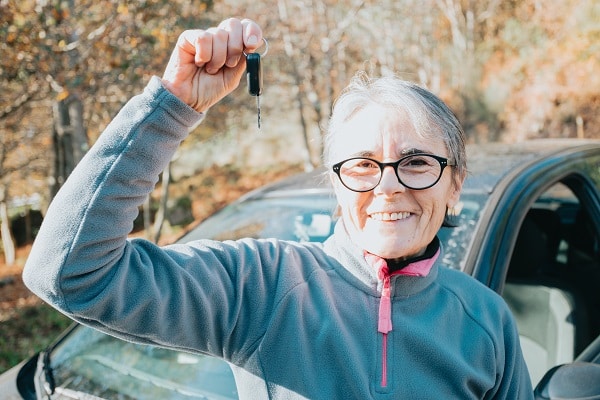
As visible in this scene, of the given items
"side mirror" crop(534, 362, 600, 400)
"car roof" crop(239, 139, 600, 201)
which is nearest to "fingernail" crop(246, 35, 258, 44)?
"car roof" crop(239, 139, 600, 201)

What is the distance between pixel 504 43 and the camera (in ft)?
59.6

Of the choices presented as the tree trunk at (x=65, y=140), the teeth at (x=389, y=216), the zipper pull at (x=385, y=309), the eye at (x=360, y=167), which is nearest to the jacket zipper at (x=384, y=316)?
the zipper pull at (x=385, y=309)

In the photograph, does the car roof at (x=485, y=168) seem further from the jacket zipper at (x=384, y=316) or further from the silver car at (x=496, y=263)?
the jacket zipper at (x=384, y=316)

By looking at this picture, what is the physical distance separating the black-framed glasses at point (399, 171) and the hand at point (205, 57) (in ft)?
1.13

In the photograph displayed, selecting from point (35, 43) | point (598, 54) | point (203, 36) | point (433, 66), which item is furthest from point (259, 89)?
point (433, 66)

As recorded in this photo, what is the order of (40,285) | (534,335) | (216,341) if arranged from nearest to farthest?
(40,285) < (216,341) < (534,335)

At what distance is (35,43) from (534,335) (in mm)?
4357

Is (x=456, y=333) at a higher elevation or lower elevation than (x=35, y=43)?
lower

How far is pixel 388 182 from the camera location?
4.26 ft

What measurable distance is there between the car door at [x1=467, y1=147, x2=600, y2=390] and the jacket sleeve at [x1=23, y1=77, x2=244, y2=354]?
3.51 feet

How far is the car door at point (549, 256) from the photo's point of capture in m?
1.99

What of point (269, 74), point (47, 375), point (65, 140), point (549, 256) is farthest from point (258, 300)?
point (269, 74)

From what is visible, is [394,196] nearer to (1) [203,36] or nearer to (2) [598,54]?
(1) [203,36]

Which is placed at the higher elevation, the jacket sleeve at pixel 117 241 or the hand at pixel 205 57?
the hand at pixel 205 57
